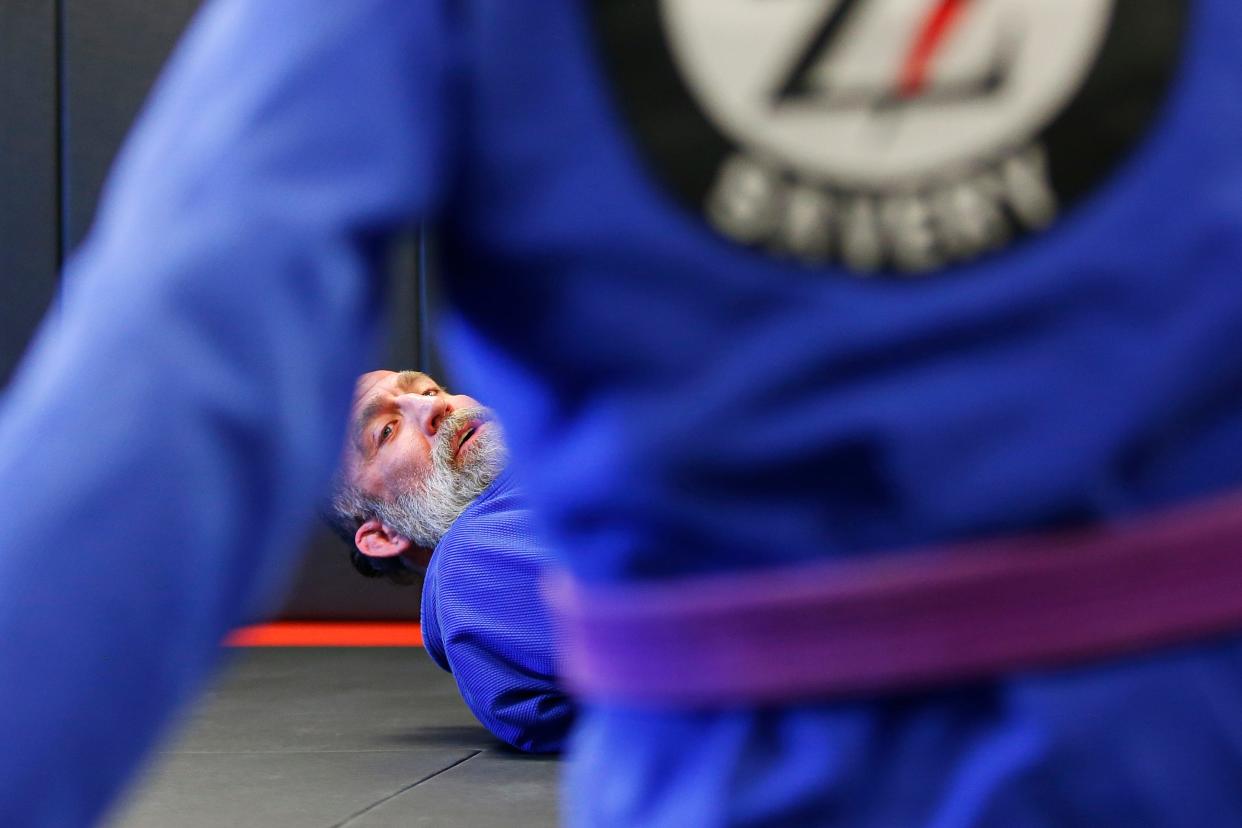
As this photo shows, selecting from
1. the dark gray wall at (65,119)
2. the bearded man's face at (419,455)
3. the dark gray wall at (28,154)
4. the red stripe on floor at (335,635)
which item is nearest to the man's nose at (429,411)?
the bearded man's face at (419,455)

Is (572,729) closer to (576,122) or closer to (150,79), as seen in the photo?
(576,122)

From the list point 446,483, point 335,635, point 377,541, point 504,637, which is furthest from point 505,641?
point 335,635

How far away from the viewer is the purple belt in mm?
329

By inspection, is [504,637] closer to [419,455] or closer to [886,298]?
[419,455]

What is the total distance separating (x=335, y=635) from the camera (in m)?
3.87

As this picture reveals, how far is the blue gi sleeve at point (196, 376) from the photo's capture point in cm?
25

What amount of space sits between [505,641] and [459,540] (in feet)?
0.62

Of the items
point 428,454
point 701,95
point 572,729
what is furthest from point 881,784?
point 428,454

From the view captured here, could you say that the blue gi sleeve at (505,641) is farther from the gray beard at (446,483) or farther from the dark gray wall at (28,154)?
the dark gray wall at (28,154)

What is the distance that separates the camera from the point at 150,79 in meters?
3.96

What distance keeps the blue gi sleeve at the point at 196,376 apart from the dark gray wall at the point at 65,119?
11.7 feet

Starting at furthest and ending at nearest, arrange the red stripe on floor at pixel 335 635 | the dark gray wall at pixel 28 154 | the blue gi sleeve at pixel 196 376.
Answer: the dark gray wall at pixel 28 154 → the red stripe on floor at pixel 335 635 → the blue gi sleeve at pixel 196 376

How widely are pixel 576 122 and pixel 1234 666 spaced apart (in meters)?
0.19

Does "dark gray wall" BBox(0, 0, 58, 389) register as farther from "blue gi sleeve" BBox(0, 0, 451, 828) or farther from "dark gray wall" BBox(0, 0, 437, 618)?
"blue gi sleeve" BBox(0, 0, 451, 828)
